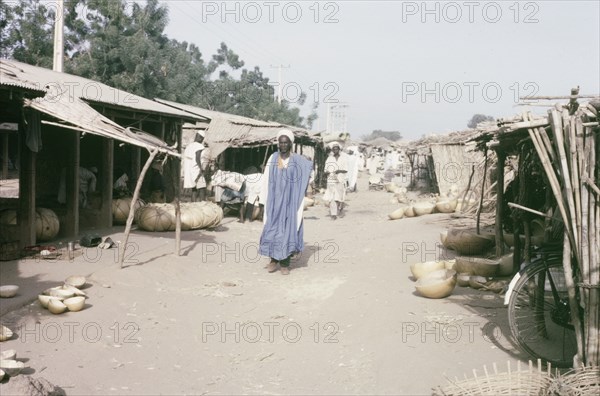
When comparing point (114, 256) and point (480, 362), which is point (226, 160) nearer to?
point (114, 256)

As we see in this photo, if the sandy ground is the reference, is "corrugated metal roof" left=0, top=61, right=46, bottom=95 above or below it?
above

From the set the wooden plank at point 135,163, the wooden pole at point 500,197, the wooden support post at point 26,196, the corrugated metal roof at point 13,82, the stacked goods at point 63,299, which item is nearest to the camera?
the stacked goods at point 63,299

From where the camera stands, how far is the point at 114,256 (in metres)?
8.34

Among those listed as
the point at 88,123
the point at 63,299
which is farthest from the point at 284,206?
the point at 63,299

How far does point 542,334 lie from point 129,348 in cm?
369

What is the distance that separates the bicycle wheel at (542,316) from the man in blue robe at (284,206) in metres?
3.72

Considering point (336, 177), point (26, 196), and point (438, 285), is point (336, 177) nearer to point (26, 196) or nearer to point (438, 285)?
point (26, 196)

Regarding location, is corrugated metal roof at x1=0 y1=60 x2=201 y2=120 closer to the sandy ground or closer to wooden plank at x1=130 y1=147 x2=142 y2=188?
wooden plank at x1=130 y1=147 x2=142 y2=188

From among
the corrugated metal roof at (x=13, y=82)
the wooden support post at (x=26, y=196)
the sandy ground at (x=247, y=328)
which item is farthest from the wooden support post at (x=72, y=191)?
the corrugated metal roof at (x=13, y=82)

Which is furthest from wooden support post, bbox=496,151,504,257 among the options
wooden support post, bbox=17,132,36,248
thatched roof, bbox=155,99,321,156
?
thatched roof, bbox=155,99,321,156

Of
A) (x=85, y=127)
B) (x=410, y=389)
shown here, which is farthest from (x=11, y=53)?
(x=410, y=389)

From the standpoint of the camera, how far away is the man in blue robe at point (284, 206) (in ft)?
26.4

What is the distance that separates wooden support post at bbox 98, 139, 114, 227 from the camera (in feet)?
36.2

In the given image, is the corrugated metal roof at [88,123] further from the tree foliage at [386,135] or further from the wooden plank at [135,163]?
the tree foliage at [386,135]
